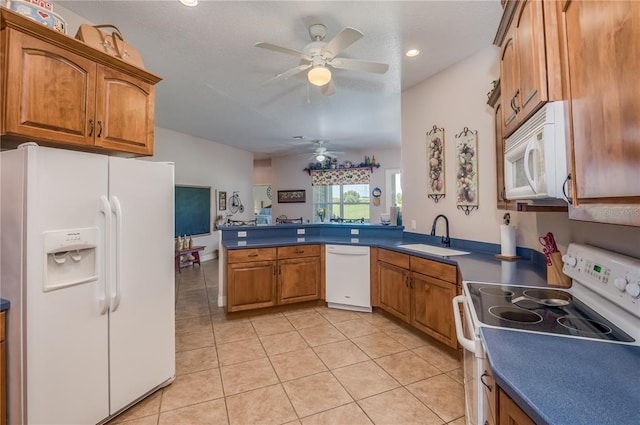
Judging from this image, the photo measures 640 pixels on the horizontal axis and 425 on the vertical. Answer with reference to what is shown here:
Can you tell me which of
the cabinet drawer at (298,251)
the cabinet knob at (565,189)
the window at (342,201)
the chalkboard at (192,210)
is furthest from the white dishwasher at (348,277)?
the window at (342,201)

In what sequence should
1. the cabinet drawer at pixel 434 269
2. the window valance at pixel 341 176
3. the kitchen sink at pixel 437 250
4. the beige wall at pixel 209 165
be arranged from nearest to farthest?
1. the cabinet drawer at pixel 434 269
2. the kitchen sink at pixel 437 250
3. the beige wall at pixel 209 165
4. the window valance at pixel 341 176

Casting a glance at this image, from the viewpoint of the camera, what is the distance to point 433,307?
255 centimetres

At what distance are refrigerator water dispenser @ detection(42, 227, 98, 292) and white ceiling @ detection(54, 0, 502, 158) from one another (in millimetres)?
1704

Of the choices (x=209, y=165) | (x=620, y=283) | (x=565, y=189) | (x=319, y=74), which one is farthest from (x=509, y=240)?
(x=209, y=165)

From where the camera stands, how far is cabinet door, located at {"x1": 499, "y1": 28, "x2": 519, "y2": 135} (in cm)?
149

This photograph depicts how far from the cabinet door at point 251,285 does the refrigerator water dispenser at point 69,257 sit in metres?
1.62

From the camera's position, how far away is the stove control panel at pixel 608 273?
3.29ft

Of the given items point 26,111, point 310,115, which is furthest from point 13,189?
point 310,115

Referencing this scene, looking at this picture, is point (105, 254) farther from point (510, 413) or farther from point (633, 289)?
point (633, 289)

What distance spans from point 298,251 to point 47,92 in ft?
8.29

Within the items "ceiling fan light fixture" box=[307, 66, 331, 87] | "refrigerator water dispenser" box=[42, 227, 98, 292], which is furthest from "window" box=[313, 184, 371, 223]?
"refrigerator water dispenser" box=[42, 227, 98, 292]

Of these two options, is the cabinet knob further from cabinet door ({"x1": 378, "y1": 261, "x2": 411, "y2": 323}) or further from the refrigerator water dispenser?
the refrigerator water dispenser

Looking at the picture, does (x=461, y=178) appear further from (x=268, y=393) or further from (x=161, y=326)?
(x=161, y=326)

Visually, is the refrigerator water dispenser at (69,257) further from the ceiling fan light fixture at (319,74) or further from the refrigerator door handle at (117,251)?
the ceiling fan light fixture at (319,74)
